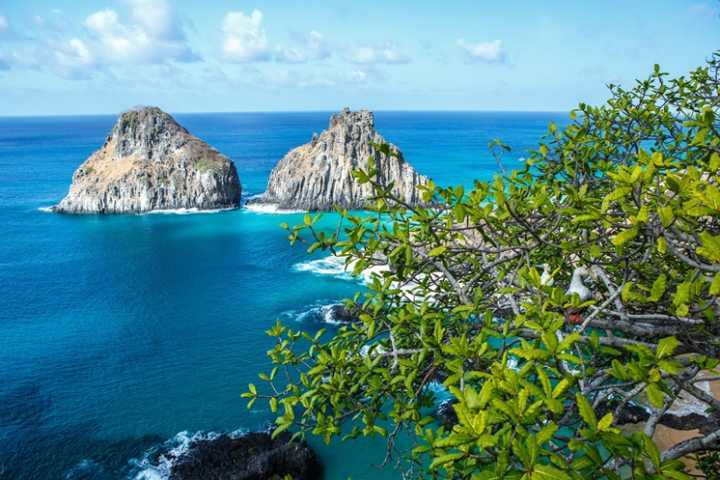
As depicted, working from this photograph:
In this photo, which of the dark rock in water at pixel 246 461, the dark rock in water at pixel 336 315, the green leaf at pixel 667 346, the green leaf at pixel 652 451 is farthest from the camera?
the dark rock in water at pixel 336 315

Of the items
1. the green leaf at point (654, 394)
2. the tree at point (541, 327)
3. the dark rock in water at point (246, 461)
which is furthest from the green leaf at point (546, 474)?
the dark rock in water at point (246, 461)

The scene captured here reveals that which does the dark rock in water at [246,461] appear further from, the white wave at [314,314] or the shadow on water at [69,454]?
the white wave at [314,314]

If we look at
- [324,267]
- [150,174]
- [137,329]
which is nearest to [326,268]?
[324,267]

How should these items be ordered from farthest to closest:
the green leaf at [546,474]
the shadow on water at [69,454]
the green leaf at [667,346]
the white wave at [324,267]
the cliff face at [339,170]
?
the cliff face at [339,170] → the white wave at [324,267] → the shadow on water at [69,454] → the green leaf at [667,346] → the green leaf at [546,474]

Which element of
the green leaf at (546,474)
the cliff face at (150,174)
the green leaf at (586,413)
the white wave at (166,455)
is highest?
the green leaf at (586,413)

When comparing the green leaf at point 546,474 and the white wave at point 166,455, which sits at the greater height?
the green leaf at point 546,474

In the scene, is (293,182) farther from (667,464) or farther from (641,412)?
(667,464)

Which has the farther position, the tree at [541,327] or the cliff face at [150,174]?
the cliff face at [150,174]

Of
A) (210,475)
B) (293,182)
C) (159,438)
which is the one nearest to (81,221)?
(293,182)
